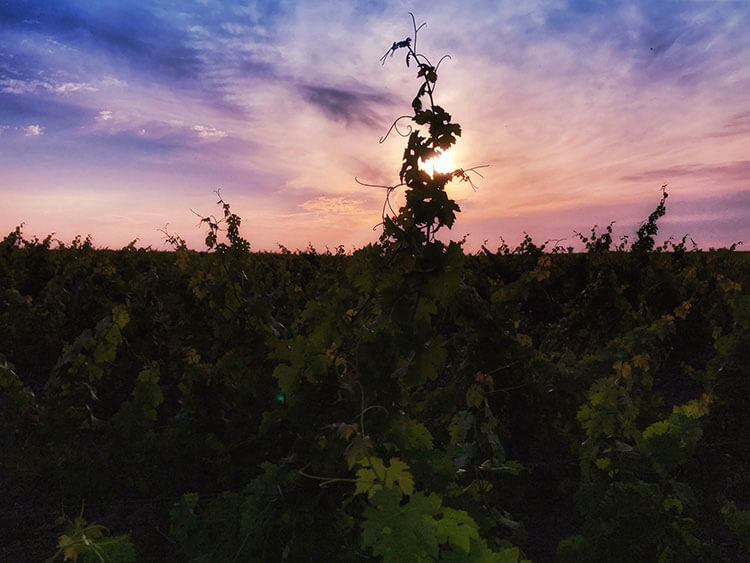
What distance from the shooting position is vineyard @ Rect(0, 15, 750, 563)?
226 cm

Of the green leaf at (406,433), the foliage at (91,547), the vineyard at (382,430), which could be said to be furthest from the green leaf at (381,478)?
the foliage at (91,547)

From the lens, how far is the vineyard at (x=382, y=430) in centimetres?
226

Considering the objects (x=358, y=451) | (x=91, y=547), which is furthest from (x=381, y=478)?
(x=91, y=547)

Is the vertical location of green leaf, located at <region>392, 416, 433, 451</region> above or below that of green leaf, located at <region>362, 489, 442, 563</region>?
above

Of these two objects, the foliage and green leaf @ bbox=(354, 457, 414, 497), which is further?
green leaf @ bbox=(354, 457, 414, 497)

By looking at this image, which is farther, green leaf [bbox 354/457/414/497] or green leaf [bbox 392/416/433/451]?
green leaf [bbox 392/416/433/451]

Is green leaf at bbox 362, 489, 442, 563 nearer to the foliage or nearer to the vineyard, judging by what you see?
the vineyard

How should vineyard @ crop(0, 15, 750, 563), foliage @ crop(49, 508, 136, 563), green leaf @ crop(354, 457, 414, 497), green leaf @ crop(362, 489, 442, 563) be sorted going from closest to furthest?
green leaf @ crop(362, 489, 442, 563)
foliage @ crop(49, 508, 136, 563)
green leaf @ crop(354, 457, 414, 497)
vineyard @ crop(0, 15, 750, 563)

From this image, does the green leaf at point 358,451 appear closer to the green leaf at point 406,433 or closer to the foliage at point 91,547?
the green leaf at point 406,433

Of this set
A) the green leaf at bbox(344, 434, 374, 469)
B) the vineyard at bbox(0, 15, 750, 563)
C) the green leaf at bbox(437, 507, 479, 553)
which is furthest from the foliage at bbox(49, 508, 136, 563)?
the green leaf at bbox(437, 507, 479, 553)

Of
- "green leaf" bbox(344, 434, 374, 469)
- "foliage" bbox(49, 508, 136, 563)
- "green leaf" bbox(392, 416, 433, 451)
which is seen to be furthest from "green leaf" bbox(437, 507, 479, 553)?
"foliage" bbox(49, 508, 136, 563)

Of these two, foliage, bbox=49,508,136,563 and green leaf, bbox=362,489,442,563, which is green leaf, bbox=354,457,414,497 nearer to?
green leaf, bbox=362,489,442,563

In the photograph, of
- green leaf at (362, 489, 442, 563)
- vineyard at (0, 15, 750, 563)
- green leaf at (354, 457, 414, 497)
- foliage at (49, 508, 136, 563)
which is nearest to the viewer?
green leaf at (362, 489, 442, 563)

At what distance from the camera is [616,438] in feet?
11.7
